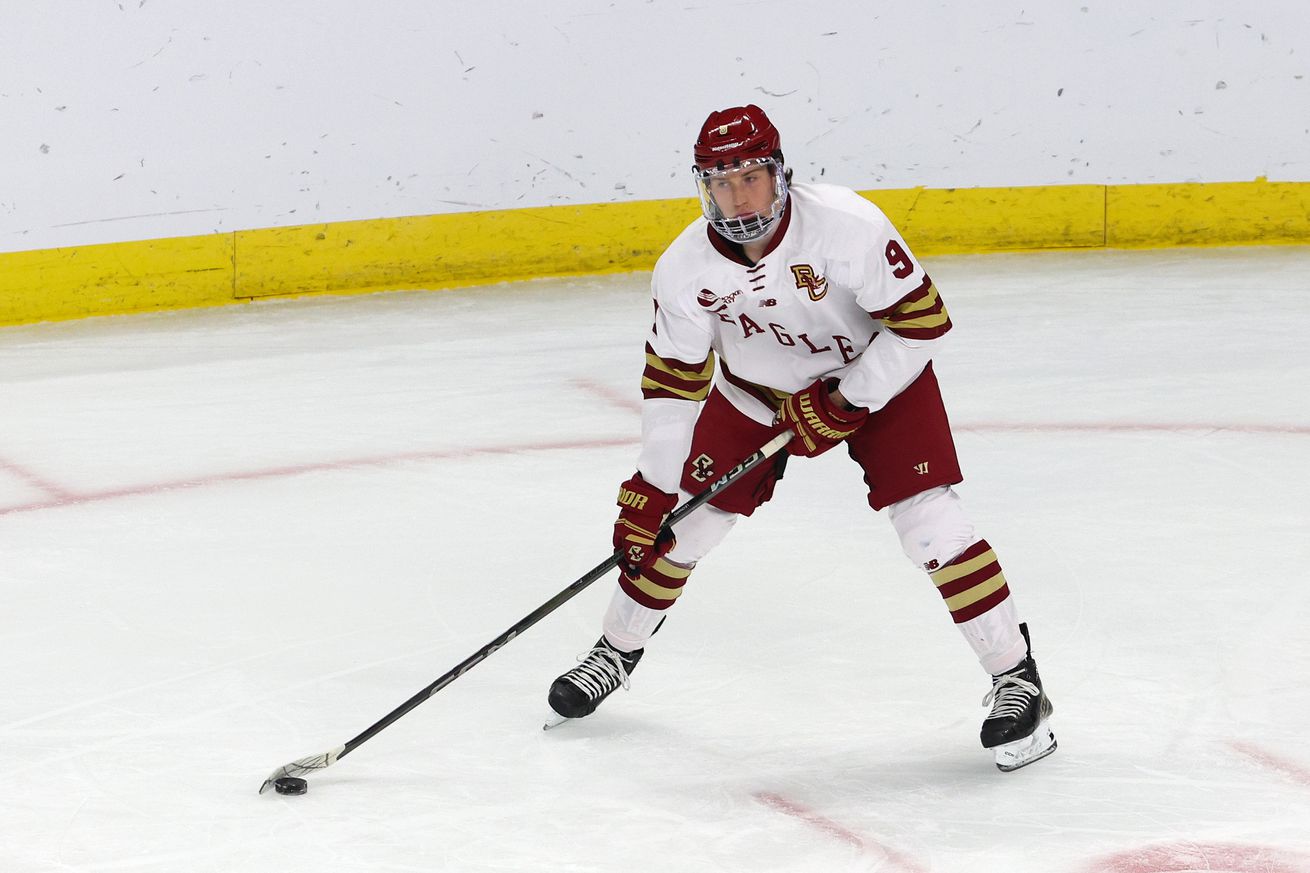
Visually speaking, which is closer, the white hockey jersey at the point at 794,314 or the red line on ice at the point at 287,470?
the white hockey jersey at the point at 794,314

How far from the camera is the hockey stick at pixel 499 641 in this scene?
237cm

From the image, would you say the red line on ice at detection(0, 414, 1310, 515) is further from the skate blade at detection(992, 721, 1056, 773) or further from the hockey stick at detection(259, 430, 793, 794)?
the skate blade at detection(992, 721, 1056, 773)

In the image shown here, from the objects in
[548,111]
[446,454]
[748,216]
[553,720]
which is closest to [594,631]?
[553,720]

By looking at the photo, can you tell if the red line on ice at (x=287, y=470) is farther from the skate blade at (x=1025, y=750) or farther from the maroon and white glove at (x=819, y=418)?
the skate blade at (x=1025, y=750)

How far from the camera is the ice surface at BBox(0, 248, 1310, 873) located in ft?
7.29

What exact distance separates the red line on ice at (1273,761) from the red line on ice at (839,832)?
0.59 m

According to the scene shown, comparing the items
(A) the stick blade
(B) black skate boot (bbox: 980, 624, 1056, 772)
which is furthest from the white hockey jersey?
(A) the stick blade

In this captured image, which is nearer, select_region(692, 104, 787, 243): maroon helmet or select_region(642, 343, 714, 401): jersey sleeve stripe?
select_region(692, 104, 787, 243): maroon helmet

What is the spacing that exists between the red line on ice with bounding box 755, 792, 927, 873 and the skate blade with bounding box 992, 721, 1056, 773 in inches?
11.2

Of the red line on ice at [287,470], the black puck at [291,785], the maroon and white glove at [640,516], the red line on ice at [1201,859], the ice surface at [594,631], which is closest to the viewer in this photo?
the red line on ice at [1201,859]

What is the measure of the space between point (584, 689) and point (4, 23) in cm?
414

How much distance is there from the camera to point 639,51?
6.68 meters

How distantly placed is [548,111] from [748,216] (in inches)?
176

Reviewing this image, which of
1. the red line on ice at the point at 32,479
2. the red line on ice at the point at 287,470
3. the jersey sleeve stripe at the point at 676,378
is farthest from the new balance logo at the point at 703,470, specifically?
the red line on ice at the point at 32,479
